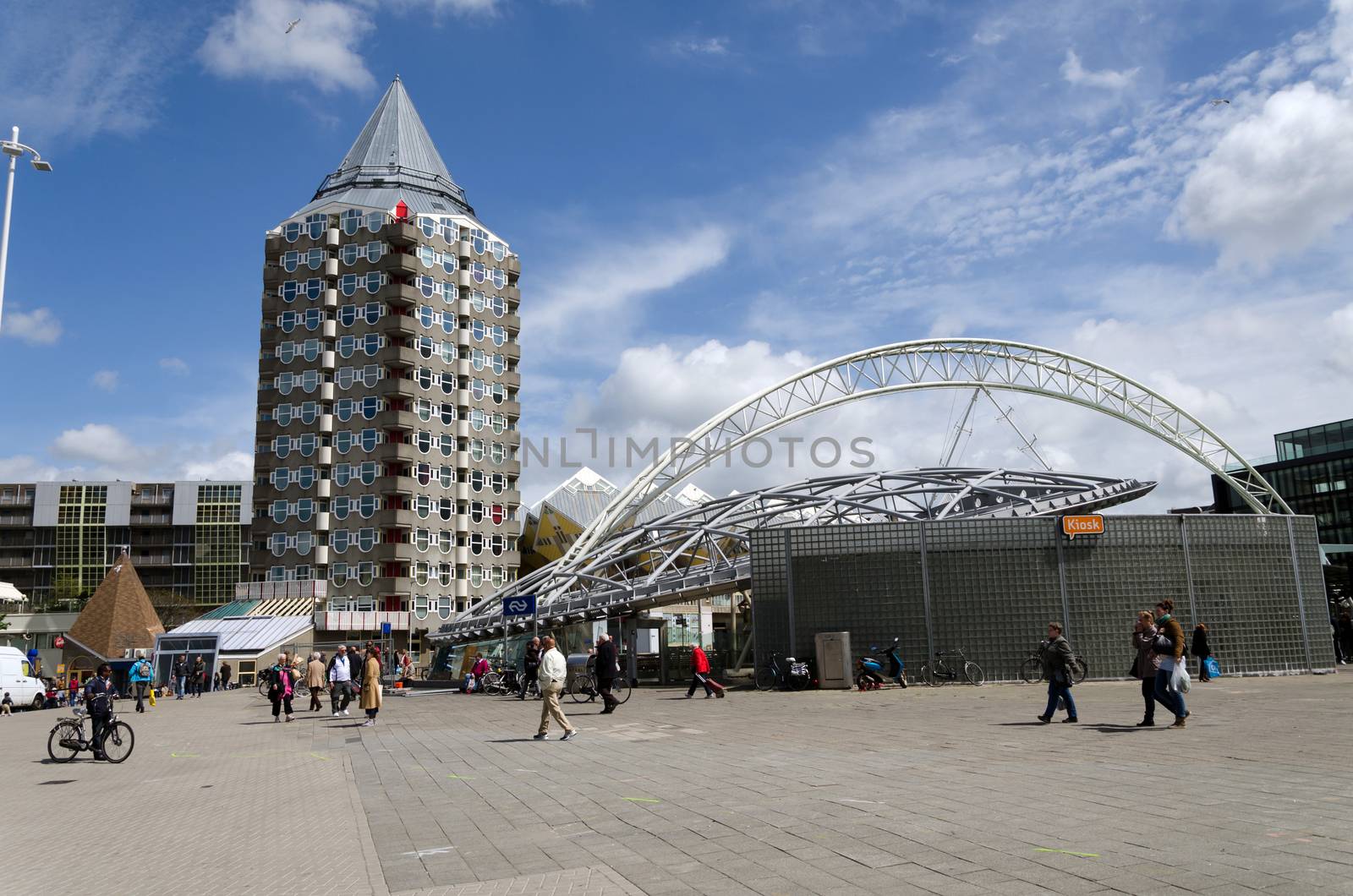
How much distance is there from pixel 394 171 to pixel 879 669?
7059 centimetres

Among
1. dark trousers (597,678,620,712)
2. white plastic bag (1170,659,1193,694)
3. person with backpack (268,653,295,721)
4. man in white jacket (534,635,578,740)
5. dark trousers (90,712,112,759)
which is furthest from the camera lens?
person with backpack (268,653,295,721)

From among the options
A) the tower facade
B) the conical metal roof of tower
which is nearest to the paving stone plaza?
the tower facade

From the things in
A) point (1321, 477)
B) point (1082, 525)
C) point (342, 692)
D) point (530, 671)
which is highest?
point (1321, 477)

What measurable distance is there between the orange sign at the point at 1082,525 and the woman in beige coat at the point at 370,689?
17.3 meters

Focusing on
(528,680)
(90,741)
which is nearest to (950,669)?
(528,680)

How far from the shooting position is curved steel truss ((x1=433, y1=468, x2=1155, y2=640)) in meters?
33.7

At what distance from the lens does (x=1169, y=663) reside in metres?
14.6

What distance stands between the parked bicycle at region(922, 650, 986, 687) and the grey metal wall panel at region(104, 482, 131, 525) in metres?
119

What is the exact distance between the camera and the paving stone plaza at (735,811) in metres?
6.66

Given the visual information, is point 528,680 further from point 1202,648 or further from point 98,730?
point 1202,648

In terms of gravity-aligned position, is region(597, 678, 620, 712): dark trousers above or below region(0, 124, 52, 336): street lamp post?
below

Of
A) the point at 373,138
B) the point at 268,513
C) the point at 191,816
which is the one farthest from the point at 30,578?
the point at 191,816

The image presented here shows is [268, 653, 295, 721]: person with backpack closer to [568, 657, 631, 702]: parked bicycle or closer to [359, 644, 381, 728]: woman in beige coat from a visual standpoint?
[359, 644, 381, 728]: woman in beige coat

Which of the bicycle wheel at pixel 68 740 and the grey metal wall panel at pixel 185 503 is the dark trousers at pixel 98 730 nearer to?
the bicycle wheel at pixel 68 740
